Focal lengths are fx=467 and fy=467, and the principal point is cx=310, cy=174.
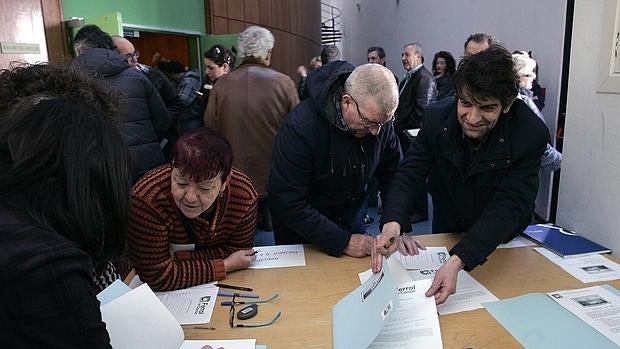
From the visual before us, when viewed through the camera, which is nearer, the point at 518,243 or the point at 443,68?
the point at 518,243

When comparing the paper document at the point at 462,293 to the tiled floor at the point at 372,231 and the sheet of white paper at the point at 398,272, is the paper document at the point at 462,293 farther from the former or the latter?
the tiled floor at the point at 372,231

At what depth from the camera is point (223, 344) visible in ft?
3.61

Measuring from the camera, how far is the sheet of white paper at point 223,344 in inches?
42.9

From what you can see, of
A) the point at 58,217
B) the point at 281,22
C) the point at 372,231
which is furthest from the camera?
the point at 281,22

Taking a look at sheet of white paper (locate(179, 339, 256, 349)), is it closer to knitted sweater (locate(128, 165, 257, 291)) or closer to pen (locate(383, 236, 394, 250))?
knitted sweater (locate(128, 165, 257, 291))

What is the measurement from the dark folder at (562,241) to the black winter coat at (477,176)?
0.24ft

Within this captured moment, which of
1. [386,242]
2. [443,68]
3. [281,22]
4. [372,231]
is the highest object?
[281,22]

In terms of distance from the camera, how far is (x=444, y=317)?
1199 mm

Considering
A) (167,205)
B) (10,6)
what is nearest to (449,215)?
(167,205)

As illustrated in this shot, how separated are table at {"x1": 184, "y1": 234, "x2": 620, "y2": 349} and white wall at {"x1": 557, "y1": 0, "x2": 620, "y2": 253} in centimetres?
25

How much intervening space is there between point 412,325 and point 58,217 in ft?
2.68

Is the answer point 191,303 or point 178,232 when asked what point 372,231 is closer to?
point 178,232

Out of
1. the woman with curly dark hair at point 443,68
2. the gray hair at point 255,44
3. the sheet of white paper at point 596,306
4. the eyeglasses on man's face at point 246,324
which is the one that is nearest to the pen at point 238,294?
the eyeglasses on man's face at point 246,324

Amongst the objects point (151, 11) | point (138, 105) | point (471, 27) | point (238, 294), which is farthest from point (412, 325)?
point (471, 27)
